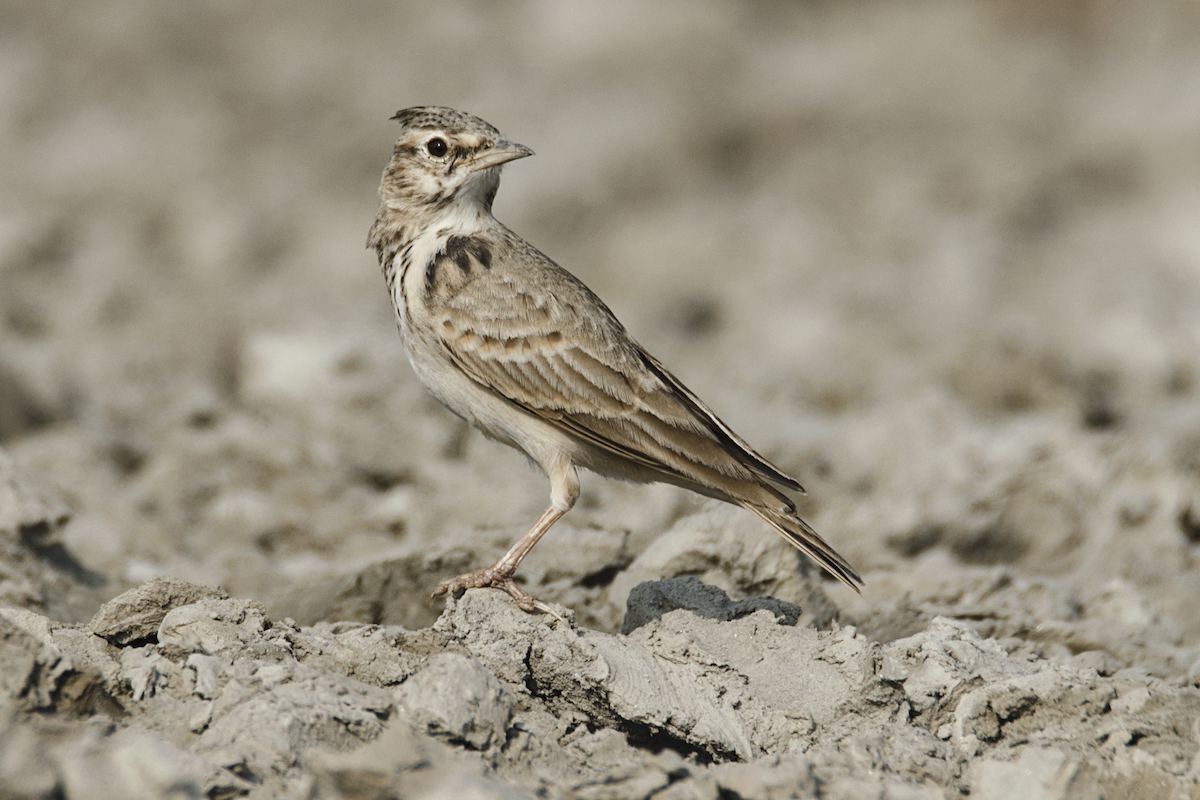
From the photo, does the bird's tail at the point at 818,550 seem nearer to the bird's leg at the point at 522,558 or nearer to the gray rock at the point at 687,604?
the gray rock at the point at 687,604

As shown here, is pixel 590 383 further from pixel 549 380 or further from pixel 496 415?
pixel 496 415

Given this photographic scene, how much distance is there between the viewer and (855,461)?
8969 mm

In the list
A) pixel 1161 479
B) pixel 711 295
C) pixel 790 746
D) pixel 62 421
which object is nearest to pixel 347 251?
pixel 711 295

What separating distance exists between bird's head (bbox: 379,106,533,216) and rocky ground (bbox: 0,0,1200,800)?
5.72 ft

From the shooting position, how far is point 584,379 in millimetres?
5809

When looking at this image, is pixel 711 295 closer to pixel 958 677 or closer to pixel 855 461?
pixel 855 461

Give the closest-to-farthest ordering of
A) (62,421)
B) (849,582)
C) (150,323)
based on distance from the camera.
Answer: (849,582) < (62,421) < (150,323)

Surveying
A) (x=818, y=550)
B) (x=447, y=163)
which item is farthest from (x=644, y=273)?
(x=818, y=550)

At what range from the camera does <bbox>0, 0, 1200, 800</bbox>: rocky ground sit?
4.34 m

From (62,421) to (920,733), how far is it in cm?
708

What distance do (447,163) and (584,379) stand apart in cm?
141

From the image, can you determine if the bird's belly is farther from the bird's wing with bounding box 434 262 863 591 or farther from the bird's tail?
the bird's tail

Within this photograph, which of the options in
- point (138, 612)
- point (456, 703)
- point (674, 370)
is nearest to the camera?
point (456, 703)

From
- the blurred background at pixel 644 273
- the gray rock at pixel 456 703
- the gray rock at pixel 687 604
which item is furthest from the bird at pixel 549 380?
the gray rock at pixel 456 703
